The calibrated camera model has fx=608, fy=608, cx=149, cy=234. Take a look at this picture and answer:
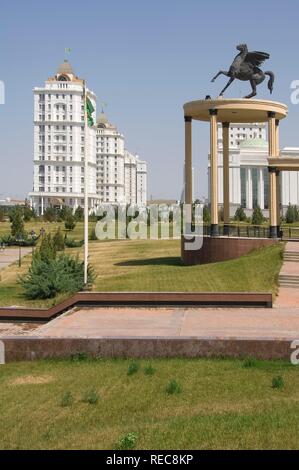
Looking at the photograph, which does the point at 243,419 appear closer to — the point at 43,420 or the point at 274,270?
the point at 43,420

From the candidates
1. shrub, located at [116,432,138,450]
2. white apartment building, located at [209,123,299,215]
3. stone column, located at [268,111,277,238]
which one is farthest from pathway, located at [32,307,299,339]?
white apartment building, located at [209,123,299,215]

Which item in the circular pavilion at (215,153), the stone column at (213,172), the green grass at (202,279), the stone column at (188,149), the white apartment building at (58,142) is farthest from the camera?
the white apartment building at (58,142)

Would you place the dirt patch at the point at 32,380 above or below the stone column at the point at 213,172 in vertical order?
below

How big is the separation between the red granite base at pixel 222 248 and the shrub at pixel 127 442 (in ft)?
61.1

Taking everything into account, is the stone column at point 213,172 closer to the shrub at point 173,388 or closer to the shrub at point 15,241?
the shrub at point 173,388

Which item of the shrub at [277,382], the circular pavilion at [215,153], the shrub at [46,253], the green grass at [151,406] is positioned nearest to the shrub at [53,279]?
the shrub at [46,253]

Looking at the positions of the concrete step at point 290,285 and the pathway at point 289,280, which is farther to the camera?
the concrete step at point 290,285

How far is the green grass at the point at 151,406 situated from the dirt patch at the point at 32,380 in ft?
0.06

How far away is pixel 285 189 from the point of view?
110 meters

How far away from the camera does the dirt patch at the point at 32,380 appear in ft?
37.6

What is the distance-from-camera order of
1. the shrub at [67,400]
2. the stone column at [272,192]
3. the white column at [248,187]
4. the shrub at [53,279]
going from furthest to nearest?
1. the white column at [248,187]
2. the stone column at [272,192]
3. the shrub at [53,279]
4. the shrub at [67,400]

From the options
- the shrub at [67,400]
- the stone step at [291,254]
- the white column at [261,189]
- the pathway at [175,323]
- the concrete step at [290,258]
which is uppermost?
the white column at [261,189]

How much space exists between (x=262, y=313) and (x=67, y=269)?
9.41 m

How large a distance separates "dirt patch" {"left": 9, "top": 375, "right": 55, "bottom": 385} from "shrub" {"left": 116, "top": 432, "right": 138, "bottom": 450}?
154 inches
